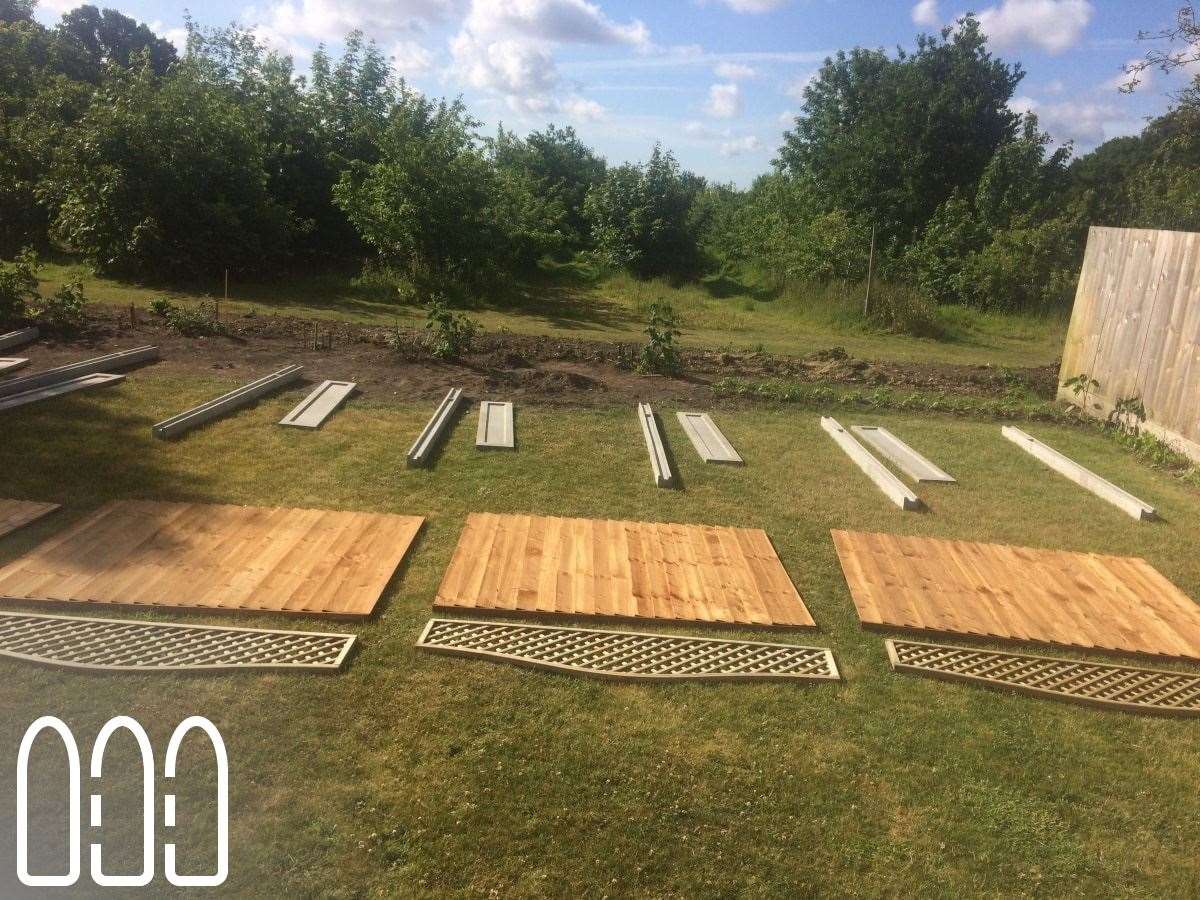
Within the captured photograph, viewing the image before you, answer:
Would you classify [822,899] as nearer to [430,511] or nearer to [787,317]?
[430,511]

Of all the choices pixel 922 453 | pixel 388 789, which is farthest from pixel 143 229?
pixel 388 789

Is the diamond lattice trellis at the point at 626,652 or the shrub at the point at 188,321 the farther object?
the shrub at the point at 188,321

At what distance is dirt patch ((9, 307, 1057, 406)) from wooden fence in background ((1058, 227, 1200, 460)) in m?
1.01

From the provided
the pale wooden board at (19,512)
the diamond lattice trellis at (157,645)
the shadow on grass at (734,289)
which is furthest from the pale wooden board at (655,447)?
the shadow on grass at (734,289)

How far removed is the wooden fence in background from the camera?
26.3ft

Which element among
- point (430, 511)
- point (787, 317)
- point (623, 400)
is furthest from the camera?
point (787, 317)

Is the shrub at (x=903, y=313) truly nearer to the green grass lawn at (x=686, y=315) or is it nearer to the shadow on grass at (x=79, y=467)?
the green grass lawn at (x=686, y=315)

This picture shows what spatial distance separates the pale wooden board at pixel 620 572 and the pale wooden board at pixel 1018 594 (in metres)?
0.58

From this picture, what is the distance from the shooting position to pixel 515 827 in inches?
118

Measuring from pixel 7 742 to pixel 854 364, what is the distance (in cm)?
1030

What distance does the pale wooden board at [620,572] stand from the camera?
4.58 meters

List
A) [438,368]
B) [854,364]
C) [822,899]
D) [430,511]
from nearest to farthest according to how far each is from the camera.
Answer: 1. [822,899]
2. [430,511]
3. [438,368]
4. [854,364]

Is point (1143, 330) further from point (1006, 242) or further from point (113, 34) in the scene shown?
point (113, 34)

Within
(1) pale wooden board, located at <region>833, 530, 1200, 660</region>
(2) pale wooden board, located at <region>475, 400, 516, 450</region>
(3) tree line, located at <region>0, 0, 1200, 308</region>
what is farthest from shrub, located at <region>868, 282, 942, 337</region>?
(1) pale wooden board, located at <region>833, 530, 1200, 660</region>
